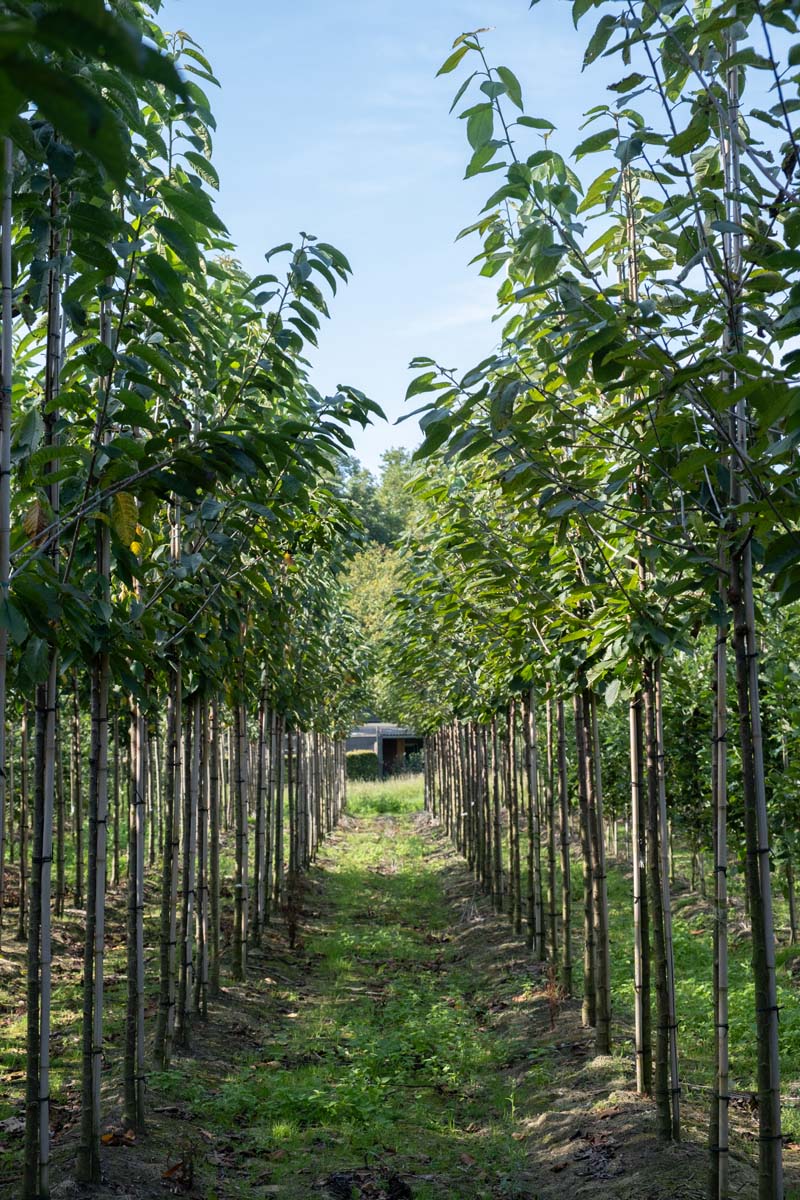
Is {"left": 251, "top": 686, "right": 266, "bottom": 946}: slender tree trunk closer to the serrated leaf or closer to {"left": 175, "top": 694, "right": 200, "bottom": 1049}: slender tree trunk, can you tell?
{"left": 175, "top": 694, "right": 200, "bottom": 1049}: slender tree trunk

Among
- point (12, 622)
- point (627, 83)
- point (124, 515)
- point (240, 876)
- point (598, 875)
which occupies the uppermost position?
point (627, 83)

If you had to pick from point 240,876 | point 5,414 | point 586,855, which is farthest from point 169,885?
point 5,414

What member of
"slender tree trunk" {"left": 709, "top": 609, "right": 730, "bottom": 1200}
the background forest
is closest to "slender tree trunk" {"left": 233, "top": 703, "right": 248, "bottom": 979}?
the background forest

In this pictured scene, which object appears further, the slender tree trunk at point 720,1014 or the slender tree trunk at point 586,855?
the slender tree trunk at point 586,855

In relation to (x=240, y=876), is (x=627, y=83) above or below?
above

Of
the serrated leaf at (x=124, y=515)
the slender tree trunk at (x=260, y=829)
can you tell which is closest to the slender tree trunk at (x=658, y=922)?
the serrated leaf at (x=124, y=515)

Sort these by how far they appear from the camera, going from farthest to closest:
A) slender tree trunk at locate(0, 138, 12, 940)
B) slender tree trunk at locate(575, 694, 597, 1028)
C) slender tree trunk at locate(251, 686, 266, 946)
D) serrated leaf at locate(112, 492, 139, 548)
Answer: slender tree trunk at locate(251, 686, 266, 946), slender tree trunk at locate(575, 694, 597, 1028), serrated leaf at locate(112, 492, 139, 548), slender tree trunk at locate(0, 138, 12, 940)

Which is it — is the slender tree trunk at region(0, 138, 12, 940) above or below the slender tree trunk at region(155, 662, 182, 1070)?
above

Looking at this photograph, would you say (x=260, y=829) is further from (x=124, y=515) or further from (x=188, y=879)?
(x=124, y=515)

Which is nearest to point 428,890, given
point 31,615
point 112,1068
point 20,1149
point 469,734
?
point 469,734

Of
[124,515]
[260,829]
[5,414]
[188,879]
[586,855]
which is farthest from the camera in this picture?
[260,829]

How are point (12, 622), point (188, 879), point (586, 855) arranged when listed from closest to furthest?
point (12, 622), point (586, 855), point (188, 879)

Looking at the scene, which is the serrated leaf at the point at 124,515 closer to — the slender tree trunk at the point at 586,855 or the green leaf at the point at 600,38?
the green leaf at the point at 600,38

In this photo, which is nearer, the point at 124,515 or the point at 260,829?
the point at 124,515
